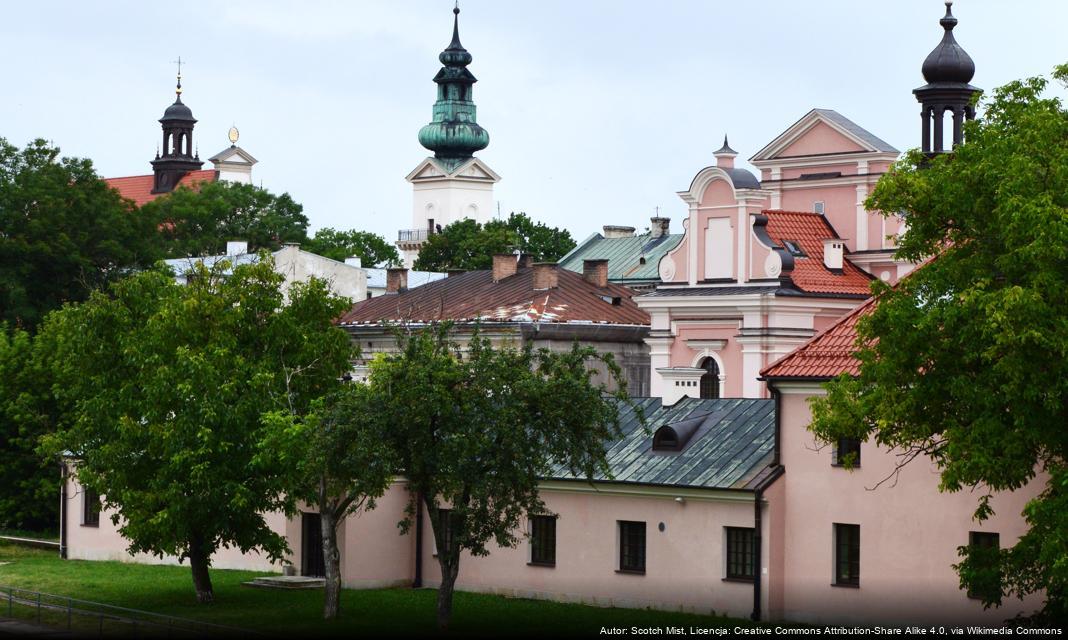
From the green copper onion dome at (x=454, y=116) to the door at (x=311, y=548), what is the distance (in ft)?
358

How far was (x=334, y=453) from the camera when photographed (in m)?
33.6

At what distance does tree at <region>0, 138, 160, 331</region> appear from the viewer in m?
67.1

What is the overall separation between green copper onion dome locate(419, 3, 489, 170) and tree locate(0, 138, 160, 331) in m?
78.6

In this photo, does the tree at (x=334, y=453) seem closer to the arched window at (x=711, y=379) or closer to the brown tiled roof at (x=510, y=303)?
the brown tiled roof at (x=510, y=303)

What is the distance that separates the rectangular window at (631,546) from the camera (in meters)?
38.0

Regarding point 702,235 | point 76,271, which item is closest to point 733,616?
point 702,235

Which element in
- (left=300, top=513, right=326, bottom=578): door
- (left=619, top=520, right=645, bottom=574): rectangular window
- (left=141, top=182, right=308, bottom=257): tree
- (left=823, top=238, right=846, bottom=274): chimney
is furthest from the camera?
(left=141, top=182, right=308, bottom=257): tree

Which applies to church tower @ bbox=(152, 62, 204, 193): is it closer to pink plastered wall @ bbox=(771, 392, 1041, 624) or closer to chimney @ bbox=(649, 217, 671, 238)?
chimney @ bbox=(649, 217, 671, 238)

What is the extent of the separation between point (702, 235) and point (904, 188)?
124 ft

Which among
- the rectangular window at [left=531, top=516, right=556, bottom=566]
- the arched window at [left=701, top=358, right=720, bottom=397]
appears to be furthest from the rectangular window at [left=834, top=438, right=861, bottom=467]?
the arched window at [left=701, top=358, right=720, bottom=397]

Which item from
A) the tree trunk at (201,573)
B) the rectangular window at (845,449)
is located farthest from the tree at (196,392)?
the rectangular window at (845,449)

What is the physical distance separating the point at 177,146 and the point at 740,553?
135 m

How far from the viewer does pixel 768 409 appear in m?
39.1

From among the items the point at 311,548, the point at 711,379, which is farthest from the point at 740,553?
the point at 711,379
